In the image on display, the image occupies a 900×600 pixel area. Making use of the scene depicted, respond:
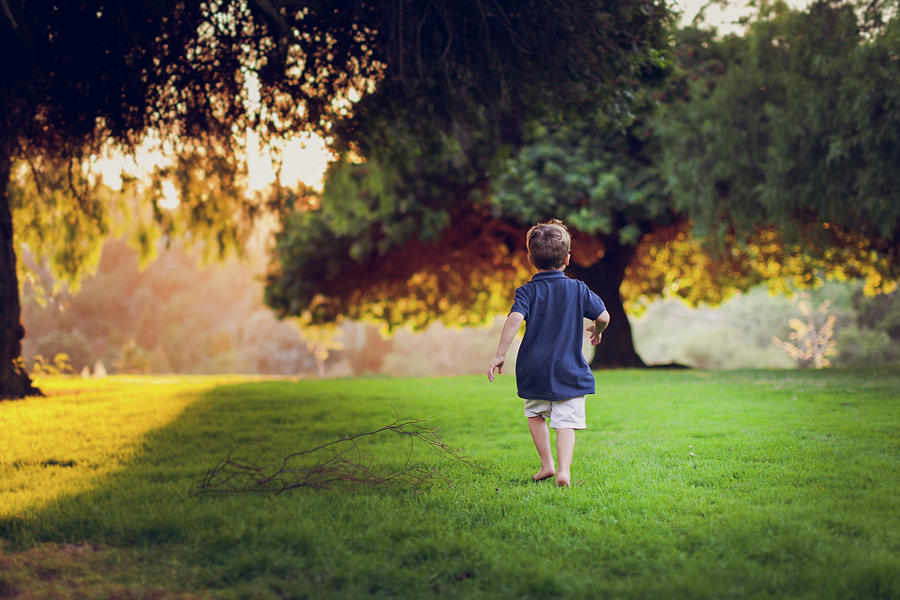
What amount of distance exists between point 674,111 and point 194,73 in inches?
423

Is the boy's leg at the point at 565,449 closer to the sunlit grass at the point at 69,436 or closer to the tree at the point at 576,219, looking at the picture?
the sunlit grass at the point at 69,436

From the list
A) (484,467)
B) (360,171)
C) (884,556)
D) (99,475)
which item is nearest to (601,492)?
(484,467)

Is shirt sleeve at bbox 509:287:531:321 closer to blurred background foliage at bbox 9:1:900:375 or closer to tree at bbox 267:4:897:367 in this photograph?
blurred background foliage at bbox 9:1:900:375

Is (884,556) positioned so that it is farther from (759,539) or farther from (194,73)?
(194,73)

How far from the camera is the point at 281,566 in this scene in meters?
3.37

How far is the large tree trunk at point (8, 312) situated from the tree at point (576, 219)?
15.7ft

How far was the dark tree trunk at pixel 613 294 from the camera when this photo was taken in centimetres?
1839

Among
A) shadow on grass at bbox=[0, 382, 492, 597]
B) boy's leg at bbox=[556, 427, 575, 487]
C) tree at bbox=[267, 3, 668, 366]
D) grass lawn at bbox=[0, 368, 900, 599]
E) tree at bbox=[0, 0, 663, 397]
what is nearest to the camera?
grass lawn at bbox=[0, 368, 900, 599]

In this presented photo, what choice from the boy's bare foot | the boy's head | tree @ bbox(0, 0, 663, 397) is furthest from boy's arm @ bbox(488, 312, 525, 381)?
tree @ bbox(0, 0, 663, 397)

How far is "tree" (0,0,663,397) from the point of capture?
7.22 meters

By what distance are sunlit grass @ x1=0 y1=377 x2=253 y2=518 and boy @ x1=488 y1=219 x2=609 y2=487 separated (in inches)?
131

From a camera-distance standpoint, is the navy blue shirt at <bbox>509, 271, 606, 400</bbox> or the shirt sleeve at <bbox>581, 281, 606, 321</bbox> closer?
the navy blue shirt at <bbox>509, 271, 606, 400</bbox>

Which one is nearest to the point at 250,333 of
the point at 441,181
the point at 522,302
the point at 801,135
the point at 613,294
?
the point at 441,181

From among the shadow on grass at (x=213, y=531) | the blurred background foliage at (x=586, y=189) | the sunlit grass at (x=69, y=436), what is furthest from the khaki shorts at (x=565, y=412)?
the blurred background foliage at (x=586, y=189)
